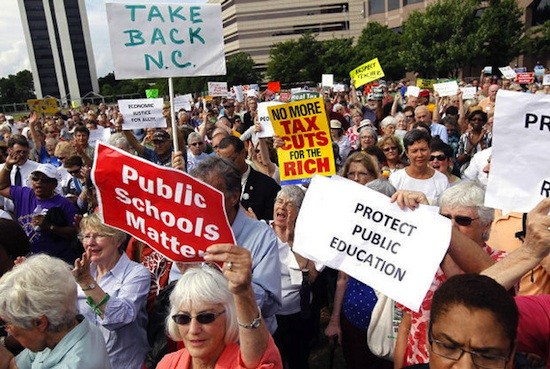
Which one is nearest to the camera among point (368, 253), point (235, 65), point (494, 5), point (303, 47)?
point (368, 253)

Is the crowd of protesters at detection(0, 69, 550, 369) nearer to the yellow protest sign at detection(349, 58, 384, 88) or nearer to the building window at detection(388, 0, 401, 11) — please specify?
the yellow protest sign at detection(349, 58, 384, 88)

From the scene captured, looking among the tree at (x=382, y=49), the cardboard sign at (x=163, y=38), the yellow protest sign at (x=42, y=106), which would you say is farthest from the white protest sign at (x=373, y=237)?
the tree at (x=382, y=49)

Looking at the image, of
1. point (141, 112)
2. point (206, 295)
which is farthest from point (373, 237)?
point (141, 112)

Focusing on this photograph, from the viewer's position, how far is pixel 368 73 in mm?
11680

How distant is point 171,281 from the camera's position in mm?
2775

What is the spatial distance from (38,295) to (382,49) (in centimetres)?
5140

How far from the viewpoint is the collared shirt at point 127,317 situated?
105 inches

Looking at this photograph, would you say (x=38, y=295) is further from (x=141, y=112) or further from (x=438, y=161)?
(x=141, y=112)

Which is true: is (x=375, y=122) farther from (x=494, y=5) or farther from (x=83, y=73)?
(x=83, y=73)

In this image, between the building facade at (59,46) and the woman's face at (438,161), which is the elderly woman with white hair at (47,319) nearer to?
the woman's face at (438,161)

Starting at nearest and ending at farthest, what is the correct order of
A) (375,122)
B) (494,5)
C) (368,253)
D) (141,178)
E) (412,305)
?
(412,305) → (368,253) → (141,178) → (375,122) → (494,5)

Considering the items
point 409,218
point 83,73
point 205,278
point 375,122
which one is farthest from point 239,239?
point 83,73

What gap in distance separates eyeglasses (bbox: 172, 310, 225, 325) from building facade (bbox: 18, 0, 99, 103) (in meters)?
110

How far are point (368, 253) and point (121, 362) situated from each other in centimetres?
159
